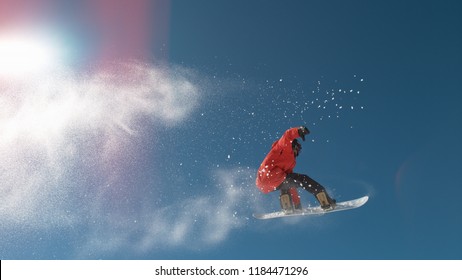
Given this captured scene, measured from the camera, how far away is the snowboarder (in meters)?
16.0

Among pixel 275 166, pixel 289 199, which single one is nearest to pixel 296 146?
pixel 275 166

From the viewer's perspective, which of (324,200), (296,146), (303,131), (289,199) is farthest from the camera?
(289,199)

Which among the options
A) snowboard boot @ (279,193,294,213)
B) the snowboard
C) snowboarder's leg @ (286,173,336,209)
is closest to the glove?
snowboarder's leg @ (286,173,336,209)

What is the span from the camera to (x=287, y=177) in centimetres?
1670

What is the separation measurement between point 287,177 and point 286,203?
44.1 inches

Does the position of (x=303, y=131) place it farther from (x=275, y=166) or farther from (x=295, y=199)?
(x=295, y=199)

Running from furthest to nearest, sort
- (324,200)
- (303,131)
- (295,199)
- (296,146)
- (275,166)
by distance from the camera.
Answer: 1. (295,199)
2. (324,200)
3. (275,166)
4. (296,146)
5. (303,131)

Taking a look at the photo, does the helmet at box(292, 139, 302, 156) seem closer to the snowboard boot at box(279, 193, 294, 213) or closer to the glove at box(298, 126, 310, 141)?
the glove at box(298, 126, 310, 141)

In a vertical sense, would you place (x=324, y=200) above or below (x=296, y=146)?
below

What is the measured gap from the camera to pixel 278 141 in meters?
16.1

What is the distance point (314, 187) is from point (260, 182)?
193 cm

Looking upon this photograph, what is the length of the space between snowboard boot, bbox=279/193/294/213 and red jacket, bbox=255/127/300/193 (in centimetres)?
72

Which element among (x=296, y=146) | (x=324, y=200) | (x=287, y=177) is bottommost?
(x=324, y=200)
